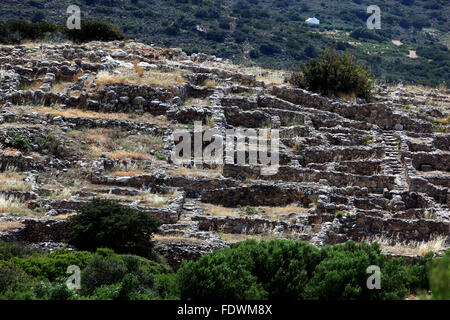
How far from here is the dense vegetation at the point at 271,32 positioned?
2817 inches

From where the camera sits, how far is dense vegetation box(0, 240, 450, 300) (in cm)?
1377

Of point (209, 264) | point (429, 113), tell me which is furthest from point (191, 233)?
point (429, 113)

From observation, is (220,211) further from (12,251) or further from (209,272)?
(209,272)

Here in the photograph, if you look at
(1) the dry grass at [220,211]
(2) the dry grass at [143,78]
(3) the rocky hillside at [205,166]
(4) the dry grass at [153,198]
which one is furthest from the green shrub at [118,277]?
(2) the dry grass at [143,78]

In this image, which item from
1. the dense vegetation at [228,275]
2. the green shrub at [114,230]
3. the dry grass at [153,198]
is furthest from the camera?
the dry grass at [153,198]

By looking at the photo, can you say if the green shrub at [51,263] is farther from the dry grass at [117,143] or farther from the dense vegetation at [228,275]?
the dry grass at [117,143]

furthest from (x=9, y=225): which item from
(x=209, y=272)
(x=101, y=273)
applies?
(x=209, y=272)

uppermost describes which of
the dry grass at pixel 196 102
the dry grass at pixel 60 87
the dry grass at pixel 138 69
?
the dry grass at pixel 138 69

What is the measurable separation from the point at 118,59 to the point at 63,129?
36.5 feet

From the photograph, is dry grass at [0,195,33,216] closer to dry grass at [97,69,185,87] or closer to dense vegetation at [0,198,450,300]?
dense vegetation at [0,198,450,300]

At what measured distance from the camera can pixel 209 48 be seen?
71.0 metres

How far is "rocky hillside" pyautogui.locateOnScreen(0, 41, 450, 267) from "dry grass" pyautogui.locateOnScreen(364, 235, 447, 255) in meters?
0.06

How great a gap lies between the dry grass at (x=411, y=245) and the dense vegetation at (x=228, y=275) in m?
1.63

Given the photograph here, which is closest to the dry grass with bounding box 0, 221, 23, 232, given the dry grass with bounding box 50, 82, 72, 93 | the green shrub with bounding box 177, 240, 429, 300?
the green shrub with bounding box 177, 240, 429, 300
